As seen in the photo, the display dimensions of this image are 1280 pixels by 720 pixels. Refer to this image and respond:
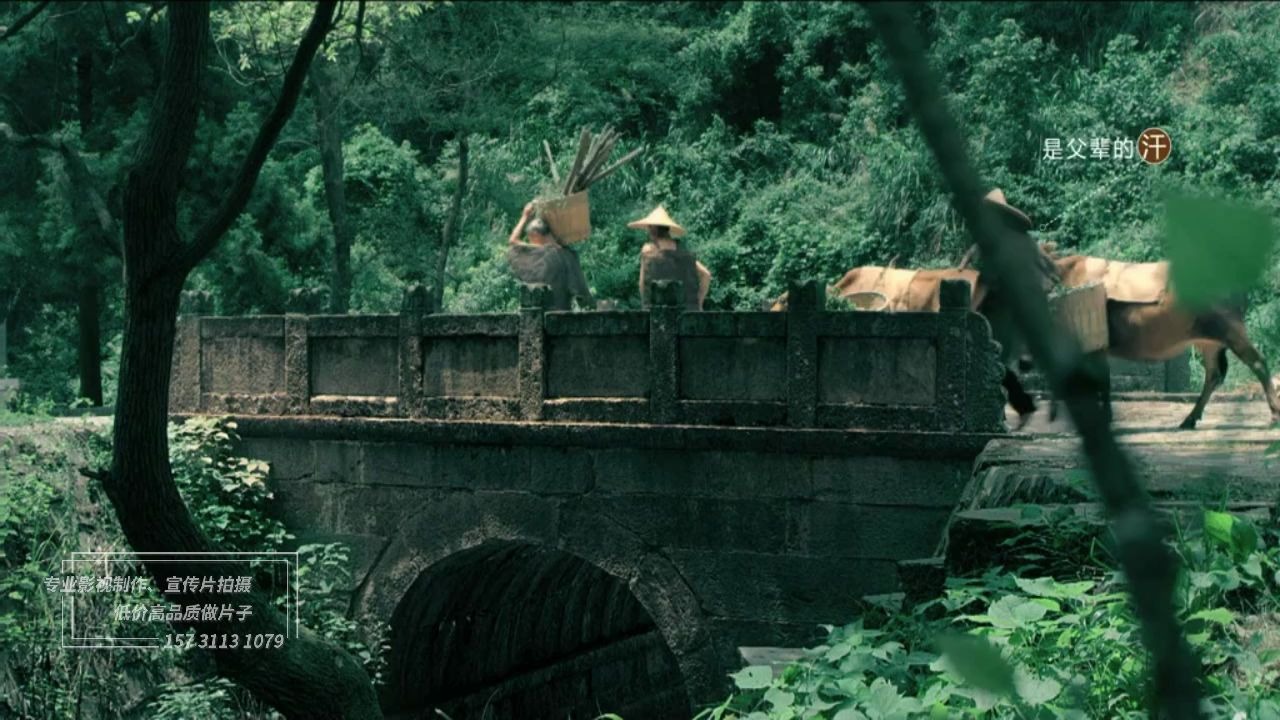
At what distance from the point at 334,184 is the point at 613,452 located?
8.69 m

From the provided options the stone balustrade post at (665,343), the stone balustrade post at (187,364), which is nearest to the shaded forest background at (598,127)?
the stone balustrade post at (187,364)

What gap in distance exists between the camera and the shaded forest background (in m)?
15.9

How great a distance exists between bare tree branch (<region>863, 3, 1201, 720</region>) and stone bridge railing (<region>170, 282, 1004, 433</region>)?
8289mm

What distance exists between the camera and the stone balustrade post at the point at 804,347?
9094mm

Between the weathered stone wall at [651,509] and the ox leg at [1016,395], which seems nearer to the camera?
the weathered stone wall at [651,509]

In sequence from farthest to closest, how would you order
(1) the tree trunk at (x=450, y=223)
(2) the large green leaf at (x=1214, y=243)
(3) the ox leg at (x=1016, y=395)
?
(1) the tree trunk at (x=450, y=223)
(3) the ox leg at (x=1016, y=395)
(2) the large green leaf at (x=1214, y=243)

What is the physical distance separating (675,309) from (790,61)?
13727mm

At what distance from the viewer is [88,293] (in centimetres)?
1688

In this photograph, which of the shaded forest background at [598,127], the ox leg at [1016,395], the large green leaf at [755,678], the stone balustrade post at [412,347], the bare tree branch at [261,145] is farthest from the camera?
the shaded forest background at [598,127]

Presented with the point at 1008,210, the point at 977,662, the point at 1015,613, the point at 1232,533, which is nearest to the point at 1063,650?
the point at 1015,613

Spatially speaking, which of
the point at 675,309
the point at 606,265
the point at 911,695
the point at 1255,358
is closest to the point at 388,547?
the point at 675,309

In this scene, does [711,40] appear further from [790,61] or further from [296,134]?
[296,134]

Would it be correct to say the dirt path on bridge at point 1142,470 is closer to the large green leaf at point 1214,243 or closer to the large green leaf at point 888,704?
the large green leaf at point 888,704

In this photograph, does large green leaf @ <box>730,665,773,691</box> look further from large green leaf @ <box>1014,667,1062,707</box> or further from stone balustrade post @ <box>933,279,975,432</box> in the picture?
stone balustrade post @ <box>933,279,975,432</box>
